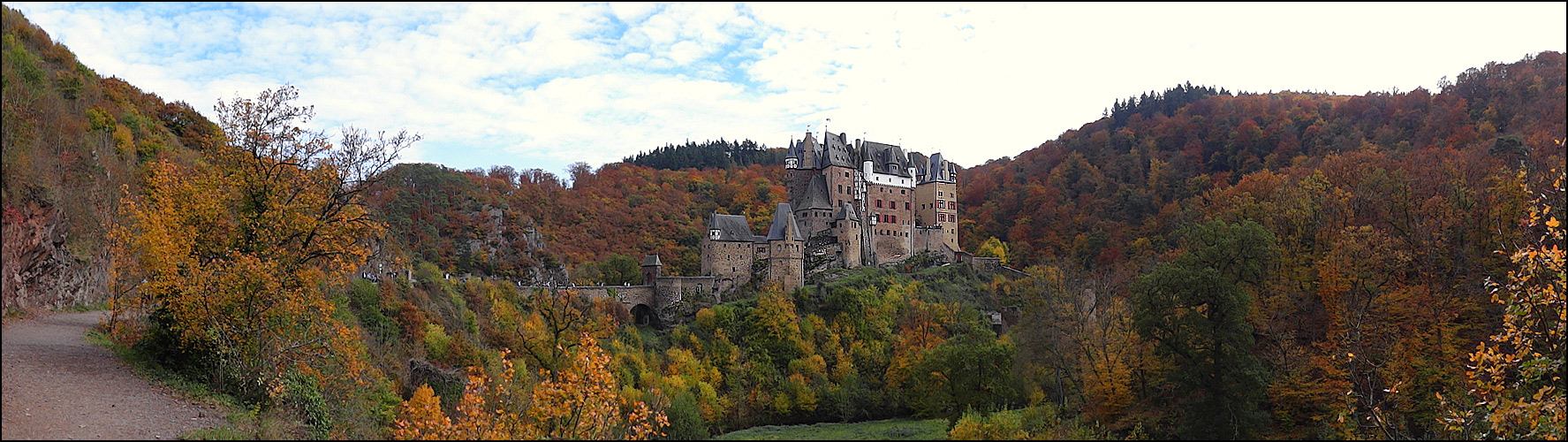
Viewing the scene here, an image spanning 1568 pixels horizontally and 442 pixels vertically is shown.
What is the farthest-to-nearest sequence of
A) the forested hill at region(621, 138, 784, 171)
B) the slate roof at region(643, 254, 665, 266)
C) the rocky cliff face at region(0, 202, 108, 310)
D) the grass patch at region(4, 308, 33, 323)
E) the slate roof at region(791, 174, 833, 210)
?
the forested hill at region(621, 138, 784, 171), the slate roof at region(791, 174, 833, 210), the slate roof at region(643, 254, 665, 266), the grass patch at region(4, 308, 33, 323), the rocky cliff face at region(0, 202, 108, 310)

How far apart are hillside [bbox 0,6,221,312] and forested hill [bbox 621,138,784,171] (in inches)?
2680

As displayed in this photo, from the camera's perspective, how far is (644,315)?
5203 cm

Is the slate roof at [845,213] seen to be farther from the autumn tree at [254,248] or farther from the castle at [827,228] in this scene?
the autumn tree at [254,248]

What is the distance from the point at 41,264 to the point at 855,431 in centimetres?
3028

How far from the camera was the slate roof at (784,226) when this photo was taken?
54469 mm

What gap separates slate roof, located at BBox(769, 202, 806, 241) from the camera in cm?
5447

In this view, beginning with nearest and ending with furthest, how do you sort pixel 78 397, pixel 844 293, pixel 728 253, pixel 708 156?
1. pixel 78 397
2. pixel 844 293
3. pixel 728 253
4. pixel 708 156

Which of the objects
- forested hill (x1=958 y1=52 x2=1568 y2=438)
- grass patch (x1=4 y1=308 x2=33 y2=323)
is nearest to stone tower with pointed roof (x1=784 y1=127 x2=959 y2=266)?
forested hill (x1=958 y1=52 x2=1568 y2=438)

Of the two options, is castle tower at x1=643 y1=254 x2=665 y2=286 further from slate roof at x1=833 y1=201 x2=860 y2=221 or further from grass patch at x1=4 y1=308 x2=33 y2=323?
grass patch at x1=4 y1=308 x2=33 y2=323

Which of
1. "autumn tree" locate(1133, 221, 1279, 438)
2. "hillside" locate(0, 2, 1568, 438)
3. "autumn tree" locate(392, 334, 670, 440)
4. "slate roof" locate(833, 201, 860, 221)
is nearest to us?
"autumn tree" locate(392, 334, 670, 440)

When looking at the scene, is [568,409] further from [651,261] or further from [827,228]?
[827,228]

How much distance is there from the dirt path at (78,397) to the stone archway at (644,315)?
3410 centimetres

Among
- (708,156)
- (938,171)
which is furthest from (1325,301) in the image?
(708,156)


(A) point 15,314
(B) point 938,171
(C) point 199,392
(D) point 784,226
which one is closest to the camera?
(C) point 199,392
